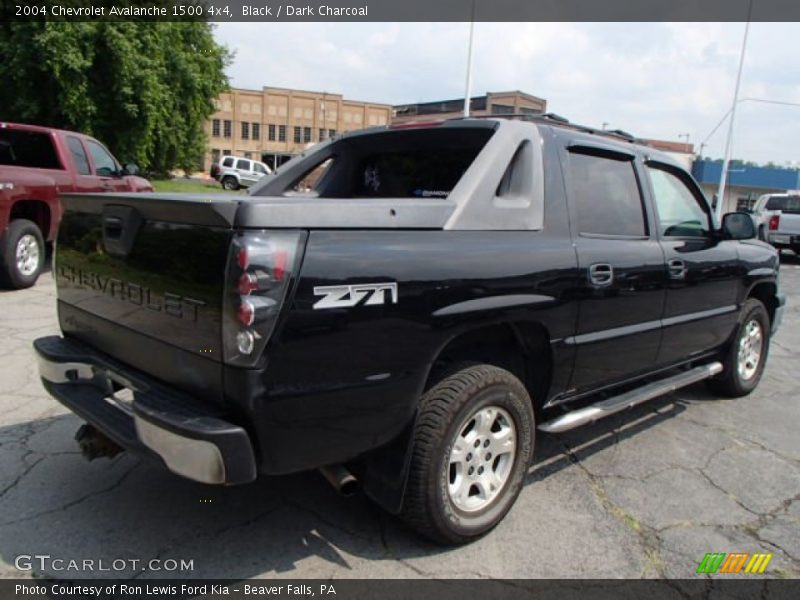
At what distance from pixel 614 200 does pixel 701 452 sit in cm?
175

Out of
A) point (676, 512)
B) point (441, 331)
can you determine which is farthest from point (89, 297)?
point (676, 512)

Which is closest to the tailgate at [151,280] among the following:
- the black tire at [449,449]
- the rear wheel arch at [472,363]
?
the rear wheel arch at [472,363]

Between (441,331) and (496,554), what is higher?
(441,331)

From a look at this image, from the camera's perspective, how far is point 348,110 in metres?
85.1

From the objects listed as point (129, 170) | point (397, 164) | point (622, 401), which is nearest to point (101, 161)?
point (129, 170)

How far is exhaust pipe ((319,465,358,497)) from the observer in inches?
93.8

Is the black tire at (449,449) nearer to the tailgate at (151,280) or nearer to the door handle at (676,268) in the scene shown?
A: the tailgate at (151,280)

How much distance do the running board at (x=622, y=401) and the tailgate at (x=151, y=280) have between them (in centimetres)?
176

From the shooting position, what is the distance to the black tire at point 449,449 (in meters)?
2.49

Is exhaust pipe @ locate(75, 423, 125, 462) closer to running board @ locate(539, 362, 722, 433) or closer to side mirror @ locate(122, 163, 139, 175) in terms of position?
running board @ locate(539, 362, 722, 433)

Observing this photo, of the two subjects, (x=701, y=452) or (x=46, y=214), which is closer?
(x=701, y=452)

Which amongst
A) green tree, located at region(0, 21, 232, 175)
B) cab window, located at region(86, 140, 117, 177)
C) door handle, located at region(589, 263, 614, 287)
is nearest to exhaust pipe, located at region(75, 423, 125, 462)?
door handle, located at region(589, 263, 614, 287)

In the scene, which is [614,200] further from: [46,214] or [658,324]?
[46,214]

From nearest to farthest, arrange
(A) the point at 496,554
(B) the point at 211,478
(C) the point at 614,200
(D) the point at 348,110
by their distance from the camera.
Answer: (B) the point at 211,478 → (A) the point at 496,554 → (C) the point at 614,200 → (D) the point at 348,110
